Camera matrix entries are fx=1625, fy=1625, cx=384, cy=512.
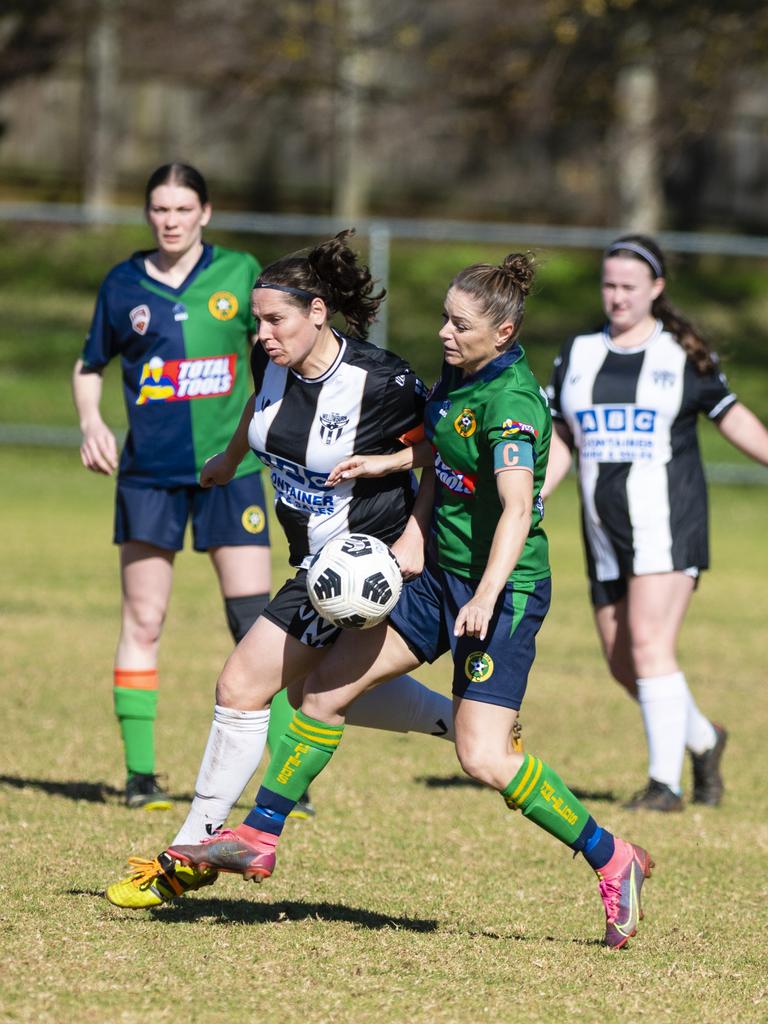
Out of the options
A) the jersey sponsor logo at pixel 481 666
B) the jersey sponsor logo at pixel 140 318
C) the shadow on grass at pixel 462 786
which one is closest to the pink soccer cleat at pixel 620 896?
the jersey sponsor logo at pixel 481 666

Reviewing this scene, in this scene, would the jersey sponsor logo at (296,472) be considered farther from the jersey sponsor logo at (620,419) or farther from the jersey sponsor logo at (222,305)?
the jersey sponsor logo at (620,419)

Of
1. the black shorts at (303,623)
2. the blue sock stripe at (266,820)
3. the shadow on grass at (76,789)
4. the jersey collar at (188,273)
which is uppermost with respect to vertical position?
the jersey collar at (188,273)

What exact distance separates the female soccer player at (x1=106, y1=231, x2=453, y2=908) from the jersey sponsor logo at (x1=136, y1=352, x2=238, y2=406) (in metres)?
1.24

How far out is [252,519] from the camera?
615cm

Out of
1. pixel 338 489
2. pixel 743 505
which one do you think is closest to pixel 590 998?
pixel 338 489

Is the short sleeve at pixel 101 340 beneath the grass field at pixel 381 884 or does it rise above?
above

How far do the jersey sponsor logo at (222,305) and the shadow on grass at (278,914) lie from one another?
232 cm

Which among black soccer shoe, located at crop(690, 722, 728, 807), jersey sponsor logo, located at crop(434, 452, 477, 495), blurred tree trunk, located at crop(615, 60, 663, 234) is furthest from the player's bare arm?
blurred tree trunk, located at crop(615, 60, 663, 234)

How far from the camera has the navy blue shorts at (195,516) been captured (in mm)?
6121

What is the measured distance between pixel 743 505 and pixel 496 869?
37.6 feet

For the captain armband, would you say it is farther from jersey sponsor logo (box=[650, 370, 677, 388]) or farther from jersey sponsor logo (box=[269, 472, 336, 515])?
jersey sponsor logo (box=[650, 370, 677, 388])

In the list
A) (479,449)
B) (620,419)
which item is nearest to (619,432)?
(620,419)

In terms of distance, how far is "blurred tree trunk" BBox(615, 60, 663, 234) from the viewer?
19.5m

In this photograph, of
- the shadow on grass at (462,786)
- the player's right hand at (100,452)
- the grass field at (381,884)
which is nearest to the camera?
the grass field at (381,884)
